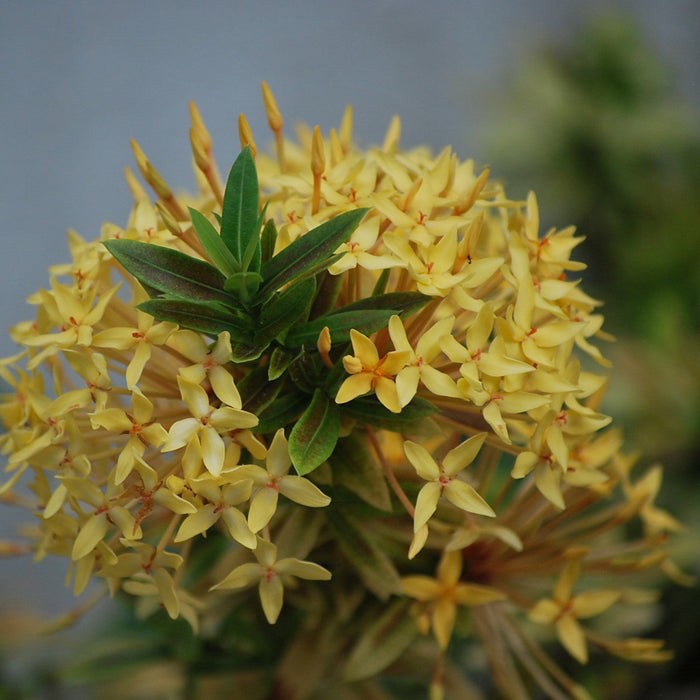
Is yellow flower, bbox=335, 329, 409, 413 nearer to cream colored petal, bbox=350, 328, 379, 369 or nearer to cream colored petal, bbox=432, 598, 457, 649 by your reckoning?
cream colored petal, bbox=350, 328, 379, 369

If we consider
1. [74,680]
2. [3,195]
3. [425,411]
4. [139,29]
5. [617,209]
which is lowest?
[74,680]

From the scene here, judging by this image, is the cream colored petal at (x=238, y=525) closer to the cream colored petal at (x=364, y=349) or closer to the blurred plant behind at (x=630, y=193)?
the cream colored petal at (x=364, y=349)

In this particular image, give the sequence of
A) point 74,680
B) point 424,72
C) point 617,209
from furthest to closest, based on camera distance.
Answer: point 424,72 < point 617,209 < point 74,680

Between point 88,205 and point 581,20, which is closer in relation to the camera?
point 88,205

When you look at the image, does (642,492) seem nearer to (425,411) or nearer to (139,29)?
(425,411)

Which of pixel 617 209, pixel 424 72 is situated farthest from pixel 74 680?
pixel 424 72

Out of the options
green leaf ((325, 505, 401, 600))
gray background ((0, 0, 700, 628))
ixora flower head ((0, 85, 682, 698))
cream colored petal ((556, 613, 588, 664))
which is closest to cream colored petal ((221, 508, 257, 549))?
ixora flower head ((0, 85, 682, 698))

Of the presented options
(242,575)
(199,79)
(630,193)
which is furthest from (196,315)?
(199,79)
